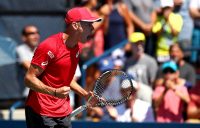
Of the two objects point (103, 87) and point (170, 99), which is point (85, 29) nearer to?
point (103, 87)

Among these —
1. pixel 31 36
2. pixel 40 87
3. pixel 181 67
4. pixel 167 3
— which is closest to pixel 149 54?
pixel 181 67

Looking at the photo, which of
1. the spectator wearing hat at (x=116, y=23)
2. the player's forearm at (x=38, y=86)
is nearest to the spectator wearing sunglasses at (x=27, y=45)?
the spectator wearing hat at (x=116, y=23)

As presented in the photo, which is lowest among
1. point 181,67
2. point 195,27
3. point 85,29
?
point 181,67

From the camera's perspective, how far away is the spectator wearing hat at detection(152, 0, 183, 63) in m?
10.4

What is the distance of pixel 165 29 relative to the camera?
10.6 metres

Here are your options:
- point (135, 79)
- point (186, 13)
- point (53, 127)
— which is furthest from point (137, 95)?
point (53, 127)

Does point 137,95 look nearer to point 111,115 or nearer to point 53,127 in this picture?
point 111,115

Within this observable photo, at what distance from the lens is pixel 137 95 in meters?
9.81

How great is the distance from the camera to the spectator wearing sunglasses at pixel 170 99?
31.7 ft

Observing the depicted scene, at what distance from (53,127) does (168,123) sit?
2255 mm

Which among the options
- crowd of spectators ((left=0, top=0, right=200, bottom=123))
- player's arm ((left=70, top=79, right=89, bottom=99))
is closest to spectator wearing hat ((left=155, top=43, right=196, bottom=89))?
crowd of spectators ((left=0, top=0, right=200, bottom=123))

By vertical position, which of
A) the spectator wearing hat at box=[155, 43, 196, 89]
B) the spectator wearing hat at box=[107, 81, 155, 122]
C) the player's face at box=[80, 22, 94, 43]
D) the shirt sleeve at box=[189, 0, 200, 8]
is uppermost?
the player's face at box=[80, 22, 94, 43]

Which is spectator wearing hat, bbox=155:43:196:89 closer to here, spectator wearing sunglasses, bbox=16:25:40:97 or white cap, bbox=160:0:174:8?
white cap, bbox=160:0:174:8

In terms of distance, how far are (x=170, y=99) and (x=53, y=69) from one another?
10.4 feet
